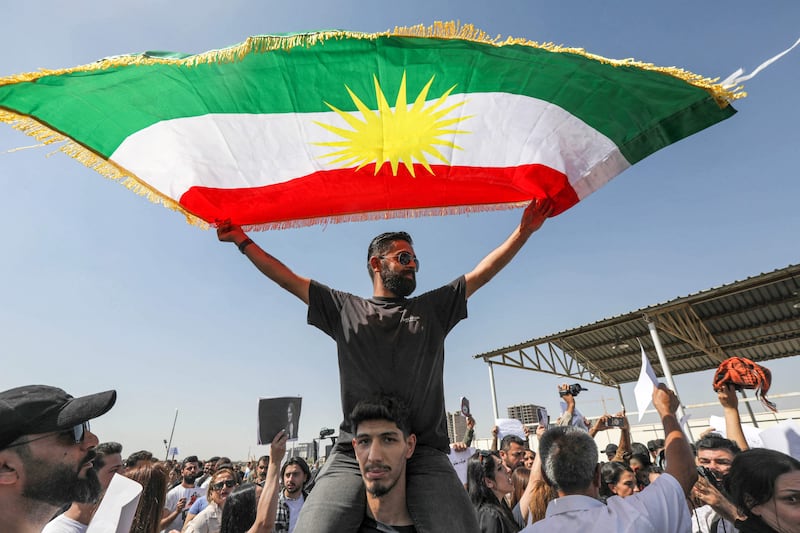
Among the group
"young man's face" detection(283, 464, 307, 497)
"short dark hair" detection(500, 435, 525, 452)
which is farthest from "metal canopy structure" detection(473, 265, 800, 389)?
"young man's face" detection(283, 464, 307, 497)

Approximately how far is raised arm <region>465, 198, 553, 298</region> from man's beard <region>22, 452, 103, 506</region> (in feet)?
6.15

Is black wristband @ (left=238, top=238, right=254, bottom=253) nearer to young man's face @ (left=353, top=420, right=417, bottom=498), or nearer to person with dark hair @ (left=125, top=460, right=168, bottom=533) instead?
young man's face @ (left=353, top=420, right=417, bottom=498)

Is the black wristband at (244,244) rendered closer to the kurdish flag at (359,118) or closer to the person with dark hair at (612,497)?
the kurdish flag at (359,118)

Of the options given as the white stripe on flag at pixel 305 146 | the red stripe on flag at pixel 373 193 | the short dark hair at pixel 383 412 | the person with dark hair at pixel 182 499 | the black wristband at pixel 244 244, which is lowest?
the person with dark hair at pixel 182 499

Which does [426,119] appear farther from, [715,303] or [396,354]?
[715,303]

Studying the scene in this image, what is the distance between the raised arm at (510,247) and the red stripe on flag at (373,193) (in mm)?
113

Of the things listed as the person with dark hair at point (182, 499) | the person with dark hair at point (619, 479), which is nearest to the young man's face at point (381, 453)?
the person with dark hair at point (619, 479)

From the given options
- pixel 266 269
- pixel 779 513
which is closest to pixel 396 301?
pixel 266 269

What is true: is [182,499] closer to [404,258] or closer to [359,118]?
[404,258]

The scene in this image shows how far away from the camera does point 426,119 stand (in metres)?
2.95

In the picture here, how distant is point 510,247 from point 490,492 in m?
2.52

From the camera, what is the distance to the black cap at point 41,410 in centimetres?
137

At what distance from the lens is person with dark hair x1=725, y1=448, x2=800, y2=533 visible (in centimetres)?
223

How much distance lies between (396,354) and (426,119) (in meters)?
1.64
